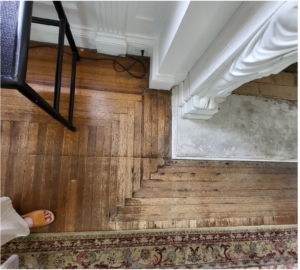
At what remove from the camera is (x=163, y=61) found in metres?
0.89

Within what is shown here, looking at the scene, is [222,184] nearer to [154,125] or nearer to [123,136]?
[154,125]

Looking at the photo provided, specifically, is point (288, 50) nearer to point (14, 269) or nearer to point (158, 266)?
point (158, 266)

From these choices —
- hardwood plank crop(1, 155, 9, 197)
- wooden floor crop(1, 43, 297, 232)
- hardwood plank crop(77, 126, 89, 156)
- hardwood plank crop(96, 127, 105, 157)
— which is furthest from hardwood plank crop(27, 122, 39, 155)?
hardwood plank crop(96, 127, 105, 157)

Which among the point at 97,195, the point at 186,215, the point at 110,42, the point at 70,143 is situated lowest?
the point at 186,215

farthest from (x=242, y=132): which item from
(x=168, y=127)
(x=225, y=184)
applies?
(x=168, y=127)

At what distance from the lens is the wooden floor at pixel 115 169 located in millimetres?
1013

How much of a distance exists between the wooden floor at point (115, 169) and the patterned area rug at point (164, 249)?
0.17ft

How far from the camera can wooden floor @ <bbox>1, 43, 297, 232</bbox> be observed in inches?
39.9

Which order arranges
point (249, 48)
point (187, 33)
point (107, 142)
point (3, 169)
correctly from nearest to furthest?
point (249, 48), point (187, 33), point (3, 169), point (107, 142)

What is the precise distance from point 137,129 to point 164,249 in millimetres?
696

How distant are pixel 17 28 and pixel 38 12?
53 centimetres

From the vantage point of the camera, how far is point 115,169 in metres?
1.07

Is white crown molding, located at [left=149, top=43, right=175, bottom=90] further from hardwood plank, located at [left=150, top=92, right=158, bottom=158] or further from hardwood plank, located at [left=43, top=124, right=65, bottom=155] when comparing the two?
hardwood plank, located at [left=43, top=124, right=65, bottom=155]

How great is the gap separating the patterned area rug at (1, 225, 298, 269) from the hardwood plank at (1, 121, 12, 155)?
472 mm
